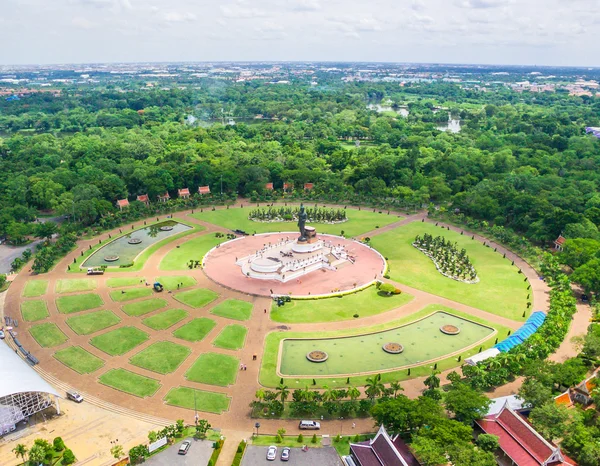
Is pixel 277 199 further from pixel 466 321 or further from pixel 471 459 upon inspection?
pixel 471 459

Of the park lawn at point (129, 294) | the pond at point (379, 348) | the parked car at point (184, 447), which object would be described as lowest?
the park lawn at point (129, 294)

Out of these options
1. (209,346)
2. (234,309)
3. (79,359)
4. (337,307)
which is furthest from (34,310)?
(337,307)

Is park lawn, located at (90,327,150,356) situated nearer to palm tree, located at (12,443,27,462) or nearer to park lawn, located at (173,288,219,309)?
park lawn, located at (173,288,219,309)

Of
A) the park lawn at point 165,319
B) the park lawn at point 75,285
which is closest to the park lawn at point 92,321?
the park lawn at point 165,319

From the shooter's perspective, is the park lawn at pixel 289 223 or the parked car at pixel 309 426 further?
the park lawn at pixel 289 223

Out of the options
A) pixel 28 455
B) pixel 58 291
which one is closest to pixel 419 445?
pixel 28 455

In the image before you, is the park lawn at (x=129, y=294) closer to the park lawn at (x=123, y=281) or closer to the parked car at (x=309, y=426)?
the park lawn at (x=123, y=281)
